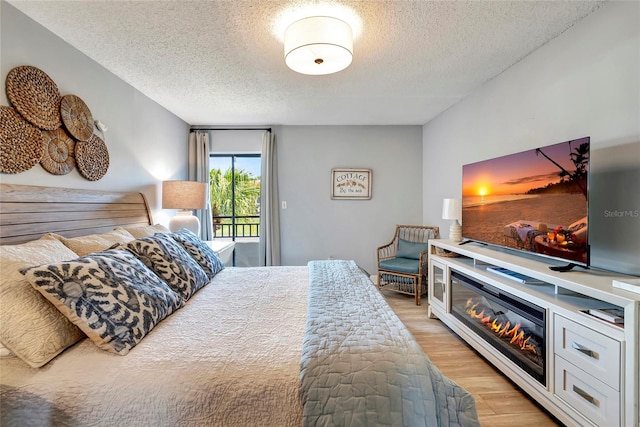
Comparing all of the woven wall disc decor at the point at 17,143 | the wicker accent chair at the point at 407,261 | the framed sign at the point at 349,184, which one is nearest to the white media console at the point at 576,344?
the wicker accent chair at the point at 407,261

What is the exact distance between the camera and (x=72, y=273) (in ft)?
3.62

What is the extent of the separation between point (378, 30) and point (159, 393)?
2.26 metres

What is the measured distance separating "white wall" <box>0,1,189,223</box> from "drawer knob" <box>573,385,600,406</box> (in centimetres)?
332

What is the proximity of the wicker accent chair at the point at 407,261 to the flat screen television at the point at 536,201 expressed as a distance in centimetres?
95

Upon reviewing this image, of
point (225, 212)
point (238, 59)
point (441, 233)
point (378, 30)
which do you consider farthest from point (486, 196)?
point (225, 212)

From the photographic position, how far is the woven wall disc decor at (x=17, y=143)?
5.13 feet

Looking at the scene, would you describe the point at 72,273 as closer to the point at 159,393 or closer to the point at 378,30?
the point at 159,393

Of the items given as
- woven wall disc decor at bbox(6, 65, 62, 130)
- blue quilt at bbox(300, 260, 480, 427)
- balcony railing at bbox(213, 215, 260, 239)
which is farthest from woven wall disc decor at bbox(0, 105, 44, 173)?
balcony railing at bbox(213, 215, 260, 239)

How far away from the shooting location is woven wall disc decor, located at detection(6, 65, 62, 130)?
5.32 feet

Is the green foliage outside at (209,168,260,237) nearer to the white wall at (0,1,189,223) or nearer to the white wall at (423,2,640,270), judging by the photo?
the white wall at (0,1,189,223)

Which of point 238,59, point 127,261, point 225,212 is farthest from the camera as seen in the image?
point 225,212

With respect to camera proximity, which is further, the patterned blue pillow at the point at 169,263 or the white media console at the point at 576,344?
the patterned blue pillow at the point at 169,263

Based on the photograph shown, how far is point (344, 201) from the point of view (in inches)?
166

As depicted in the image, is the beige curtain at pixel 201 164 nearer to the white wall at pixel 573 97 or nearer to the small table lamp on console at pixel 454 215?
the small table lamp on console at pixel 454 215
